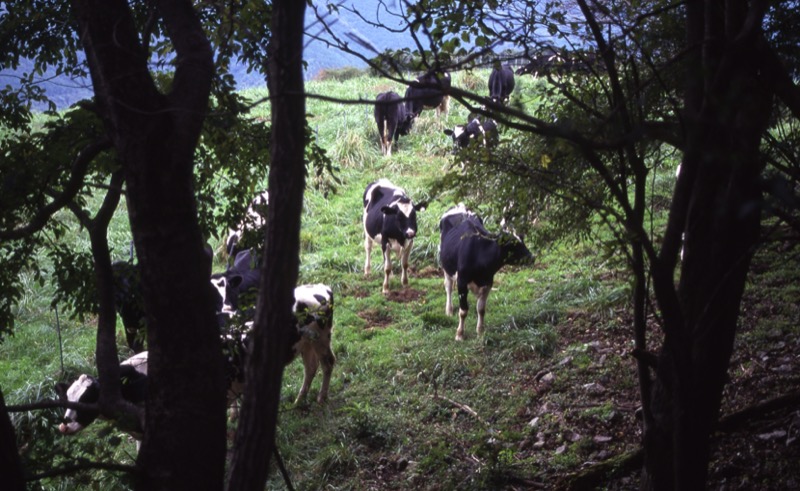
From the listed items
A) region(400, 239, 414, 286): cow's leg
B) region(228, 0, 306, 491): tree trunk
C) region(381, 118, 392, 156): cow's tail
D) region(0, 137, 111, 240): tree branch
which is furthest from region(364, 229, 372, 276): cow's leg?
region(228, 0, 306, 491): tree trunk

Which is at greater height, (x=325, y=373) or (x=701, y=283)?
(x=701, y=283)

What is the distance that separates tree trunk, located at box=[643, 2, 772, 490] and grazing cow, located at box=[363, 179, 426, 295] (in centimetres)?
770

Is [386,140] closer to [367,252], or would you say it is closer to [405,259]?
[367,252]

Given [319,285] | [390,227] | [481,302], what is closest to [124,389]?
[319,285]

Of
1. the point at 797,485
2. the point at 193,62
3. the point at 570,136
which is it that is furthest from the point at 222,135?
the point at 797,485

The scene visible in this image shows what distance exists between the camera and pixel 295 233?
7.59 feet

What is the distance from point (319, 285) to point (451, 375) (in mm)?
1789

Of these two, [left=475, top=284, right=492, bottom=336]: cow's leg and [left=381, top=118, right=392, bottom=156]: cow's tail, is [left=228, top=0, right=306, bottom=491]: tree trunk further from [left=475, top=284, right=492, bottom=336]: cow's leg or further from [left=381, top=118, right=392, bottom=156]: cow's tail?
[left=381, top=118, right=392, bottom=156]: cow's tail

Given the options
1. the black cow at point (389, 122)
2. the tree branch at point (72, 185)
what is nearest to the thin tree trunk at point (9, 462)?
the tree branch at point (72, 185)

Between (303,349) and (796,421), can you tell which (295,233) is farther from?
(303,349)

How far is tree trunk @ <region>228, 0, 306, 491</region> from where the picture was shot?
7.57ft

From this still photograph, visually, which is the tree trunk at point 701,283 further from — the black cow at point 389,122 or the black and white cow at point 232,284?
the black cow at point 389,122

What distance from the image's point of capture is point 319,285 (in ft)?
29.5

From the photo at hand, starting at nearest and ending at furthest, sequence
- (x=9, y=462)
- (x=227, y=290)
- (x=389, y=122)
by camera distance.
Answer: (x=9, y=462) → (x=227, y=290) → (x=389, y=122)
